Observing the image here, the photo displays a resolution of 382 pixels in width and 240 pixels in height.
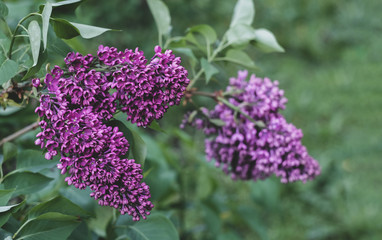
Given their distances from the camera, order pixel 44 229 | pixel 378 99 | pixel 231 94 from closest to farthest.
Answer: pixel 44 229 → pixel 231 94 → pixel 378 99

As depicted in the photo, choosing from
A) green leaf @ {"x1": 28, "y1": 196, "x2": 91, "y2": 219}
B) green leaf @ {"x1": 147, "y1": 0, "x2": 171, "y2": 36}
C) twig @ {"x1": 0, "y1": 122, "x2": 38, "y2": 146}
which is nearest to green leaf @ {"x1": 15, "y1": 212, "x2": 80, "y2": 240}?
green leaf @ {"x1": 28, "y1": 196, "x2": 91, "y2": 219}

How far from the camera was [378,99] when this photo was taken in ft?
13.6

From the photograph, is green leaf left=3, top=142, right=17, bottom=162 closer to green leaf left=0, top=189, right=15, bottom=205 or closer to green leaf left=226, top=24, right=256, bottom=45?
green leaf left=0, top=189, right=15, bottom=205

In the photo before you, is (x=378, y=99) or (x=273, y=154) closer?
(x=273, y=154)

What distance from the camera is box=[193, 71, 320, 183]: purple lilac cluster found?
1.09 metres

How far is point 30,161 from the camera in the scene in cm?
107

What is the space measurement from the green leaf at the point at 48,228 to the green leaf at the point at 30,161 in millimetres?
222

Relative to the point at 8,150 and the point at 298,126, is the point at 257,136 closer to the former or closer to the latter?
the point at 8,150

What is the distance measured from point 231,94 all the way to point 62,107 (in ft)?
1.71

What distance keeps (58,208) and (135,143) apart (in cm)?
21

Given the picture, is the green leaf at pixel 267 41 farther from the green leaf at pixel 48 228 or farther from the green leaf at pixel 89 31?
the green leaf at pixel 48 228

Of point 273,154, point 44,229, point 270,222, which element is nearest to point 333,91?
point 270,222

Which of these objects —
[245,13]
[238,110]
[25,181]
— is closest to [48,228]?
[25,181]

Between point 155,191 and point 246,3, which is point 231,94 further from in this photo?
point 155,191
